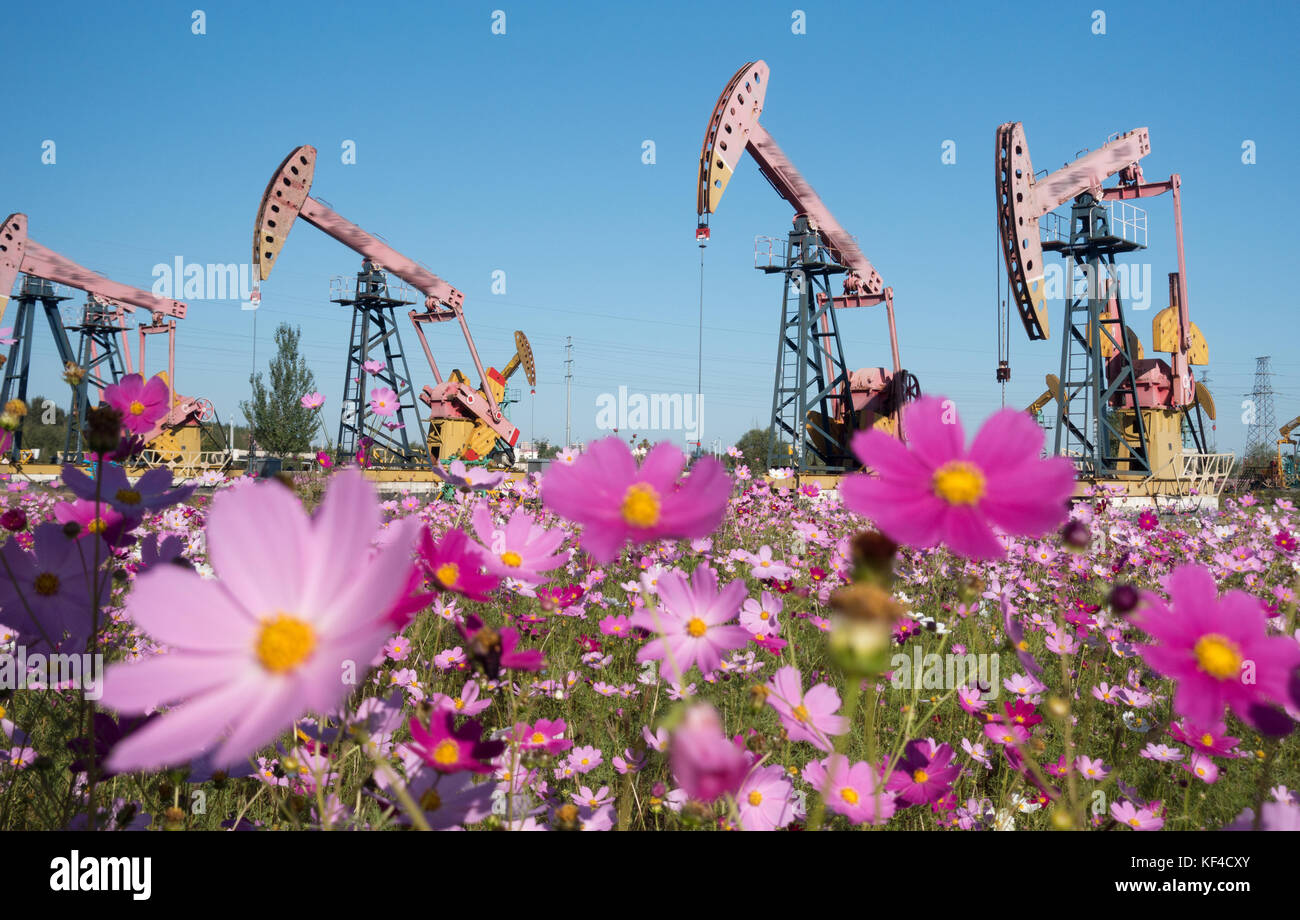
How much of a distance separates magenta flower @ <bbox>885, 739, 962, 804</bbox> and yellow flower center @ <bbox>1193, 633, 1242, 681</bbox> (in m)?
0.36

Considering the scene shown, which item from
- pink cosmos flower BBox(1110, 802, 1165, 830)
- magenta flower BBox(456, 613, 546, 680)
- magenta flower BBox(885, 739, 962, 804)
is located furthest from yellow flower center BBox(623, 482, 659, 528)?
pink cosmos flower BBox(1110, 802, 1165, 830)

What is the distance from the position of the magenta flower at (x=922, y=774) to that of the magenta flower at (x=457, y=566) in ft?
1.74

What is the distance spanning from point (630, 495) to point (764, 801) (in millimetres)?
413

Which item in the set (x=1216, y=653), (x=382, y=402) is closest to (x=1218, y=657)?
(x=1216, y=653)

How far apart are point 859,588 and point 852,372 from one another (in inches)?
547

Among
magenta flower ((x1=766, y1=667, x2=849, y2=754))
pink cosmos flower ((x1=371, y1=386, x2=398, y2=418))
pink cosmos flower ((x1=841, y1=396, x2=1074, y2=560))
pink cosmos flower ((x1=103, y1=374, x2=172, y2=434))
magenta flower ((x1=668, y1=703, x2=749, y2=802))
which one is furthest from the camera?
pink cosmos flower ((x1=371, y1=386, x2=398, y2=418))

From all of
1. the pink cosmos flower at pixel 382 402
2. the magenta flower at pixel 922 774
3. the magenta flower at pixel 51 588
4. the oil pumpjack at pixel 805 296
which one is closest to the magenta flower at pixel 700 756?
the magenta flower at pixel 922 774

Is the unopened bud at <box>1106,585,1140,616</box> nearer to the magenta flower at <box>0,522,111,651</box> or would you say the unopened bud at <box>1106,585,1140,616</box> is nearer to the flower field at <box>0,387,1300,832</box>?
the flower field at <box>0,387,1300,832</box>

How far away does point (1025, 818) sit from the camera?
4.45 ft

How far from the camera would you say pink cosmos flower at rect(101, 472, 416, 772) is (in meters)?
0.31

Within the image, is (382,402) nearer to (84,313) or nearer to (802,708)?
(802,708)

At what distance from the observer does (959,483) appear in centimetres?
45
